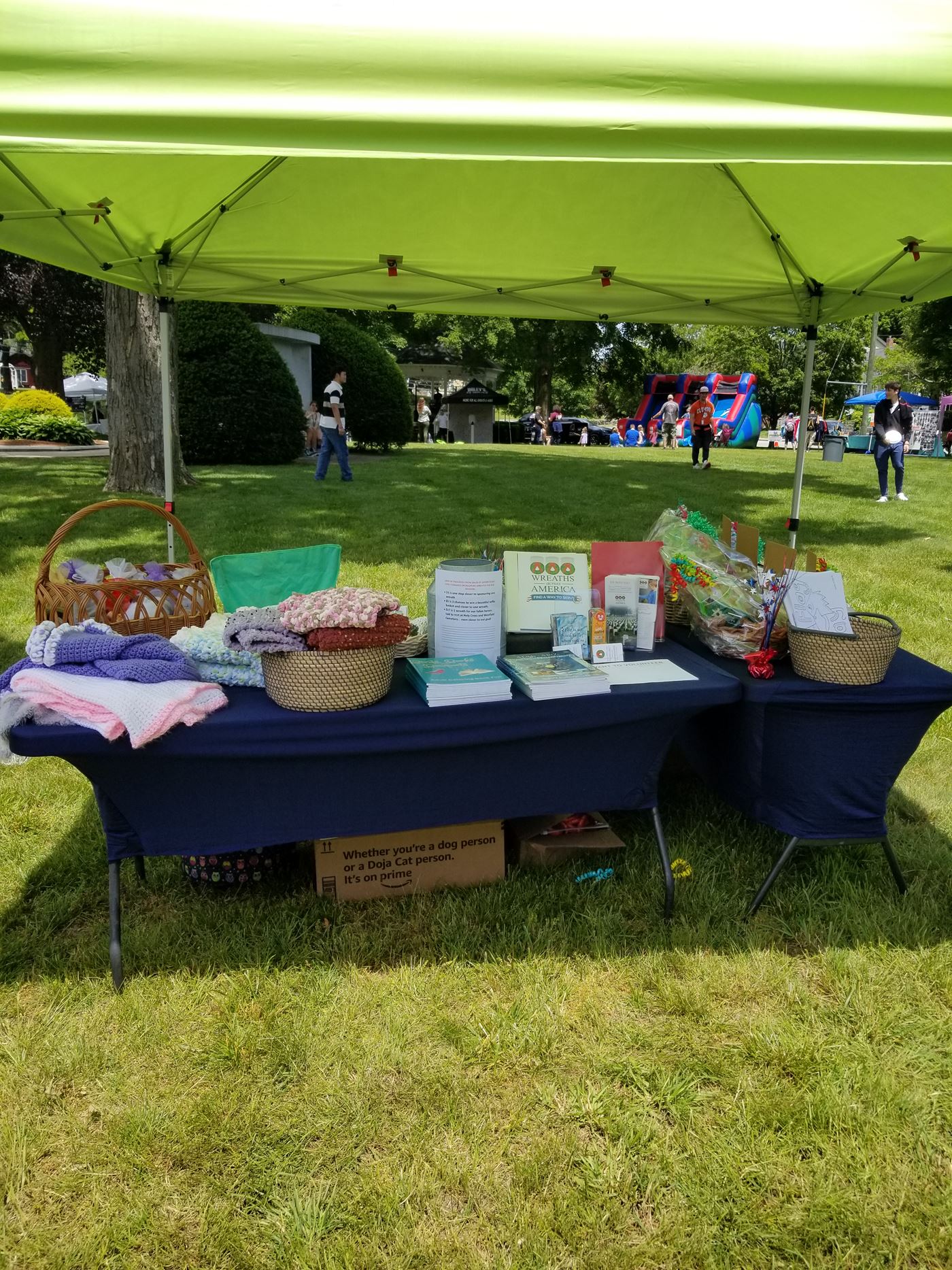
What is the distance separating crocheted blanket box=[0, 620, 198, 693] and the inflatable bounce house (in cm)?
2752

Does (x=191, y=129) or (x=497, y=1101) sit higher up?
(x=191, y=129)

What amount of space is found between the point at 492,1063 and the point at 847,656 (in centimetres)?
141

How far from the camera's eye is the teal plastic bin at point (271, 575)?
3268 mm

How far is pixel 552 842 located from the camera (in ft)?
9.37

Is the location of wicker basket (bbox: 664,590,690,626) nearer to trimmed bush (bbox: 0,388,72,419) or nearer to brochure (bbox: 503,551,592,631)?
brochure (bbox: 503,551,592,631)

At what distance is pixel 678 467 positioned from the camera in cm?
1709

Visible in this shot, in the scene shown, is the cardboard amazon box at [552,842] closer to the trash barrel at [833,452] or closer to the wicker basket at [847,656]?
the wicker basket at [847,656]

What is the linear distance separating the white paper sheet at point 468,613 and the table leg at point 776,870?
1.01 m

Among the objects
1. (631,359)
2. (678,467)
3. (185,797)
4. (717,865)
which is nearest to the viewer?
(185,797)

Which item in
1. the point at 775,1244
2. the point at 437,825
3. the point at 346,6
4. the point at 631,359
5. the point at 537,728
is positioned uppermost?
the point at 631,359

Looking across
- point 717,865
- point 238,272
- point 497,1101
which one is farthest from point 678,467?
point 497,1101

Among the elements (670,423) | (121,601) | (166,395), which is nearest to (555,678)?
(121,601)

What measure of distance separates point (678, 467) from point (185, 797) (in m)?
16.0

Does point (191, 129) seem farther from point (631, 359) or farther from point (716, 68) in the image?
point (631, 359)
